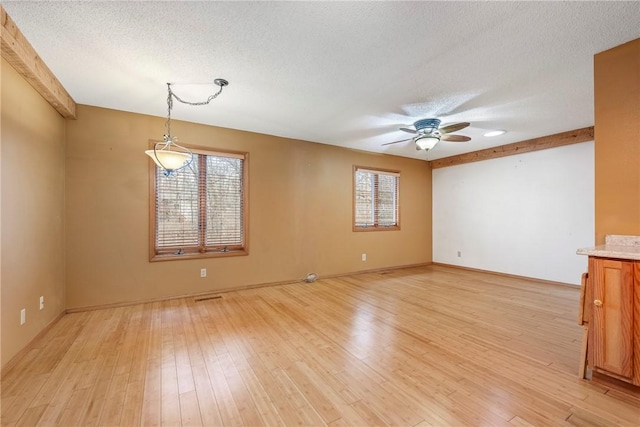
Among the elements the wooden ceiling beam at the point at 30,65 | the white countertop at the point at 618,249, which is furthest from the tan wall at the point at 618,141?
the wooden ceiling beam at the point at 30,65

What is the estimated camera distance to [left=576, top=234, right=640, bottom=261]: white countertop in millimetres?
1755

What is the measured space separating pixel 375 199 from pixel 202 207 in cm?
357

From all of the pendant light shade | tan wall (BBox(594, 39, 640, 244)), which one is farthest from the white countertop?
the pendant light shade

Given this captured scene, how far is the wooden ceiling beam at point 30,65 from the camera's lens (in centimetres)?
191

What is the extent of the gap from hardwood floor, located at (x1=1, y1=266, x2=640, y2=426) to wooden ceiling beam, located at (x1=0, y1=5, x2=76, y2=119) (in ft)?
7.90

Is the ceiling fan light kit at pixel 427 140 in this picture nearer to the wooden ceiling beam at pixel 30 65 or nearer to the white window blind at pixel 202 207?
the white window blind at pixel 202 207

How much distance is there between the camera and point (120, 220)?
3.54m

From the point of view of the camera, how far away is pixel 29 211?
99.2 inches

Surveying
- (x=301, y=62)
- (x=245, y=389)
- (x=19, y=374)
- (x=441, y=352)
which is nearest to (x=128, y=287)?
(x=19, y=374)

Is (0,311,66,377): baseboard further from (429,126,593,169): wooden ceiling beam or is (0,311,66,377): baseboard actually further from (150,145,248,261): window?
(429,126,593,169): wooden ceiling beam

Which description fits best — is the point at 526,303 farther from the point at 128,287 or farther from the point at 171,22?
the point at 128,287

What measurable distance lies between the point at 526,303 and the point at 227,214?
455 cm

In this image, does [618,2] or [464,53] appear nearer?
[618,2]

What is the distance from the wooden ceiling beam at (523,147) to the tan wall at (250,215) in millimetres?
785
